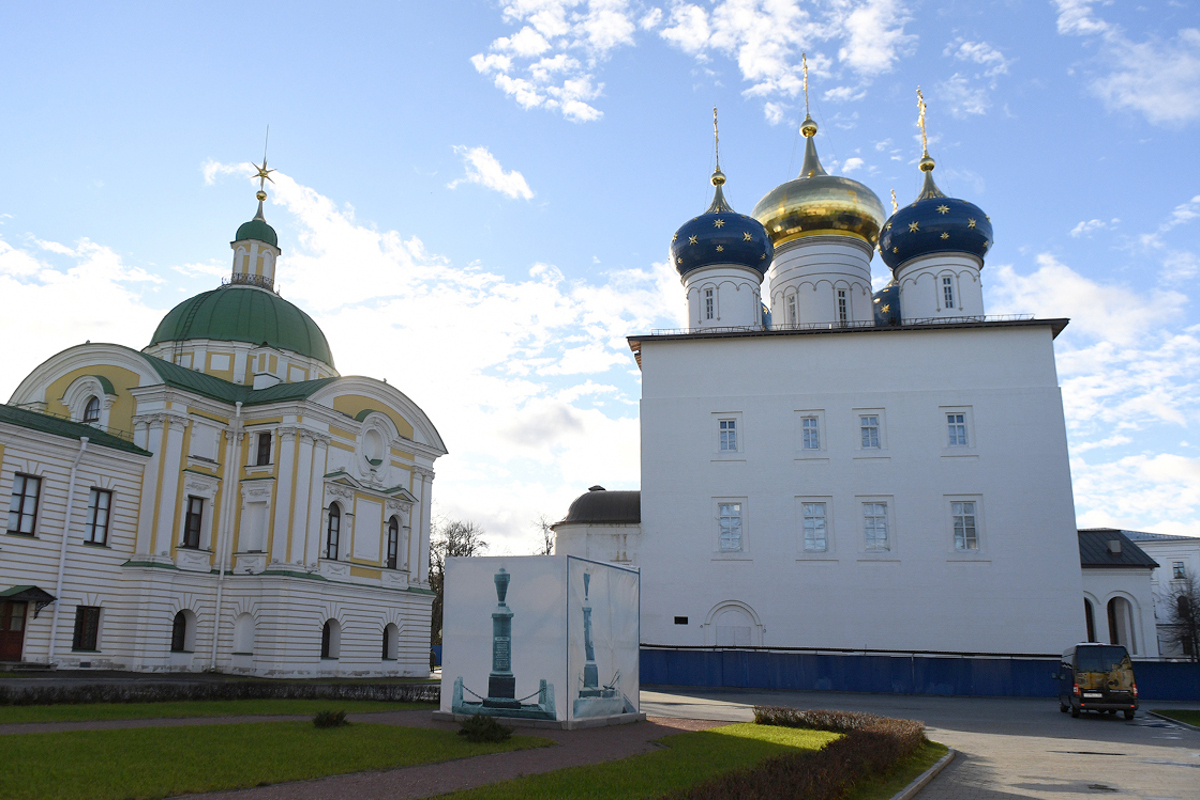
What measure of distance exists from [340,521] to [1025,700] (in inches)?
888

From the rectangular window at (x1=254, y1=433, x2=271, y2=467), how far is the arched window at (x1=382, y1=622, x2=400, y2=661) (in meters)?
7.71

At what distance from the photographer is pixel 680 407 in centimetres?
3478

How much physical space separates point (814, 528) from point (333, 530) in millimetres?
16950

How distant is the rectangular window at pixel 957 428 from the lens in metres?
33.2

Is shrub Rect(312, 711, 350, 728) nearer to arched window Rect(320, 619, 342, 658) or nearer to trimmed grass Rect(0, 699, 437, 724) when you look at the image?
trimmed grass Rect(0, 699, 437, 724)

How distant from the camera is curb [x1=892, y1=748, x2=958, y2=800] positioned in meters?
9.28

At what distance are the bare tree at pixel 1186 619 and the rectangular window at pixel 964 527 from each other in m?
27.6

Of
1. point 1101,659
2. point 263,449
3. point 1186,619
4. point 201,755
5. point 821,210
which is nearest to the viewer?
point 201,755

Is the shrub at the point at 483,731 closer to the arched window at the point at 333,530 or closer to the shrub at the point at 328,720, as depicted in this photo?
the shrub at the point at 328,720

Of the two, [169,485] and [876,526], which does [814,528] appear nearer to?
[876,526]

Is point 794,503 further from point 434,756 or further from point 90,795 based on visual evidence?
point 90,795

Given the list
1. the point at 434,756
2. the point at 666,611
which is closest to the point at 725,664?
the point at 666,611

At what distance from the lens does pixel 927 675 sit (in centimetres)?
2741

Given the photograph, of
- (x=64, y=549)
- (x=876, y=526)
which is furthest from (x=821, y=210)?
(x=64, y=549)
